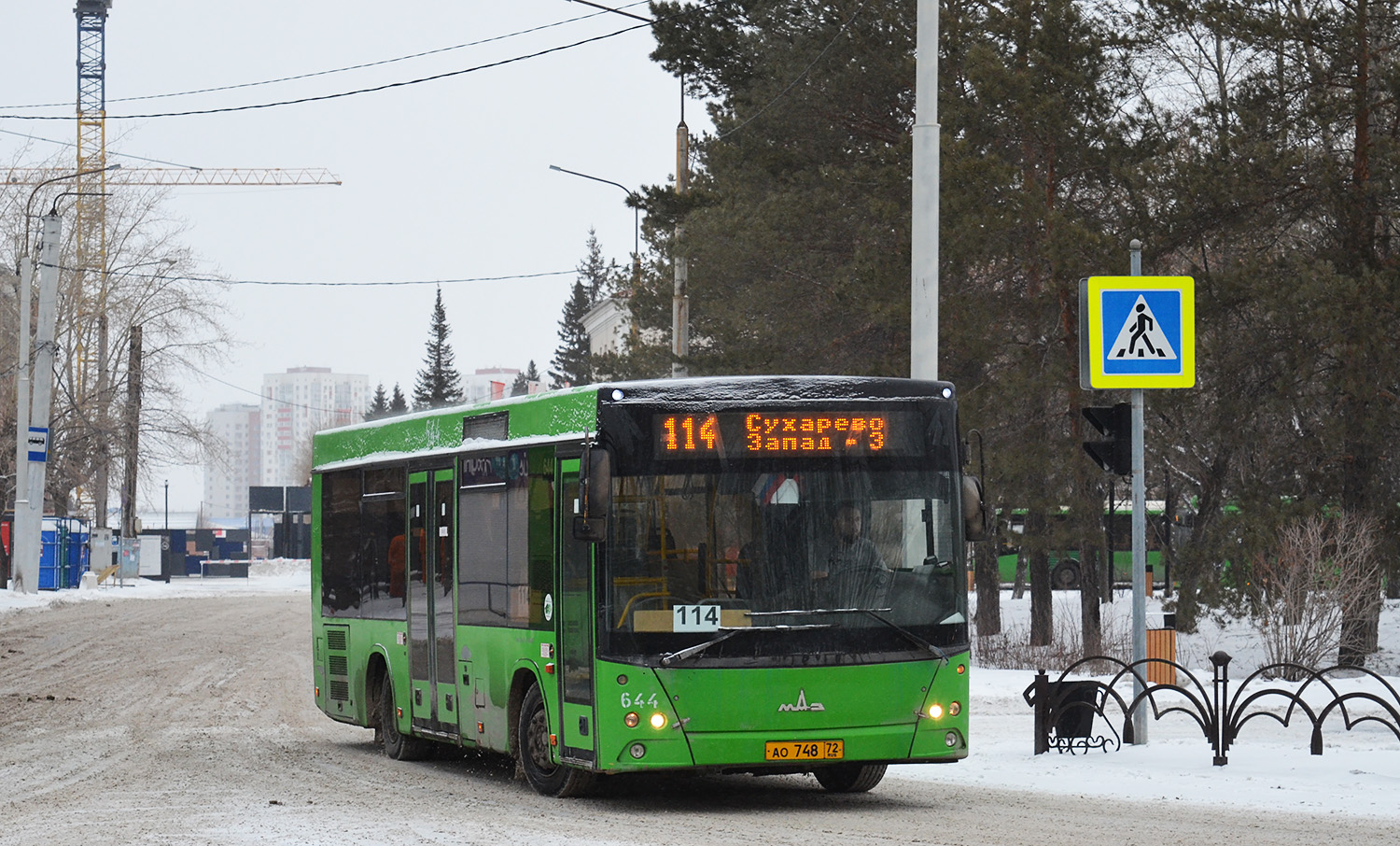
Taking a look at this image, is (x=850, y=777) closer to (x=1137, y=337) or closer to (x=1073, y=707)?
(x=1073, y=707)

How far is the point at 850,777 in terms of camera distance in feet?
41.9

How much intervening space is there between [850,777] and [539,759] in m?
2.07

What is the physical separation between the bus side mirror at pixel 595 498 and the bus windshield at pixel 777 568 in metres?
0.21

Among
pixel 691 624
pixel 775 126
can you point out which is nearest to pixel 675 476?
pixel 691 624

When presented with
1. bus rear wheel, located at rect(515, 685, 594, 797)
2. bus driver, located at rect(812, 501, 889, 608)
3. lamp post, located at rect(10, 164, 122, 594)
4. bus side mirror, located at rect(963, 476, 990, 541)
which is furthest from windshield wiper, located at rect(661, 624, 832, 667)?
lamp post, located at rect(10, 164, 122, 594)

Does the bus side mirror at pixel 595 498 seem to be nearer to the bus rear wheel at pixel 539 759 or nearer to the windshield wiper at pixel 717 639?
the windshield wiper at pixel 717 639

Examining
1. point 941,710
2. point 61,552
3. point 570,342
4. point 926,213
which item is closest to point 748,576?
point 941,710

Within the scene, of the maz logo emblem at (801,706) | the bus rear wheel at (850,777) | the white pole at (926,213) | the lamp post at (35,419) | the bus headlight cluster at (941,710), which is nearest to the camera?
the maz logo emblem at (801,706)

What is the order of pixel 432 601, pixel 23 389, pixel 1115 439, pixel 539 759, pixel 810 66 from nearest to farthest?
pixel 539 759, pixel 1115 439, pixel 432 601, pixel 810 66, pixel 23 389

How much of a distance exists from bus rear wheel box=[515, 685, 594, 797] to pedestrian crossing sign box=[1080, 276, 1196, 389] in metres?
4.55

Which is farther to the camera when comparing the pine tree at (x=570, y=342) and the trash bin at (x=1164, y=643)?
the pine tree at (x=570, y=342)

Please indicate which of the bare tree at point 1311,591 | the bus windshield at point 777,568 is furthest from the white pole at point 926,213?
the bare tree at point 1311,591

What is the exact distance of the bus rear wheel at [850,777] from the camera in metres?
12.6

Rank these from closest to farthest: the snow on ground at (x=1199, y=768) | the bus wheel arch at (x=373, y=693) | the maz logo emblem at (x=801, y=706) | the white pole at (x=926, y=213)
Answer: the maz logo emblem at (x=801, y=706)
the snow on ground at (x=1199, y=768)
the bus wheel arch at (x=373, y=693)
the white pole at (x=926, y=213)
